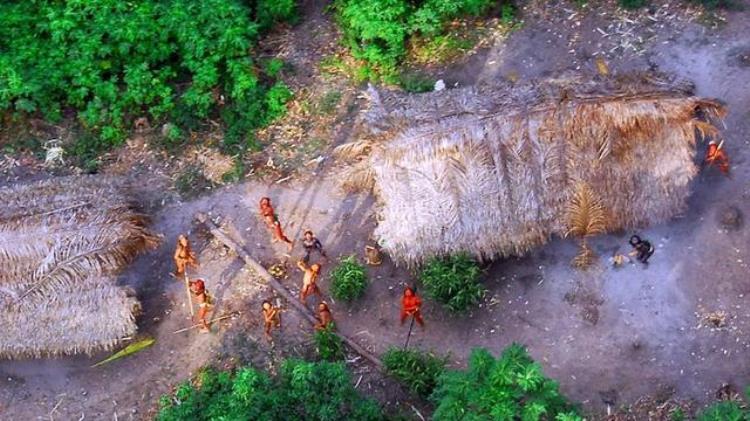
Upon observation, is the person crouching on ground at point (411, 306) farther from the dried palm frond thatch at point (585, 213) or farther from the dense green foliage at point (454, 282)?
the dried palm frond thatch at point (585, 213)

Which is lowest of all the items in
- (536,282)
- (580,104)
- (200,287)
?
(536,282)

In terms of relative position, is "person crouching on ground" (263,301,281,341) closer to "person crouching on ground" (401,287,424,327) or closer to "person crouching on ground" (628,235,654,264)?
"person crouching on ground" (401,287,424,327)

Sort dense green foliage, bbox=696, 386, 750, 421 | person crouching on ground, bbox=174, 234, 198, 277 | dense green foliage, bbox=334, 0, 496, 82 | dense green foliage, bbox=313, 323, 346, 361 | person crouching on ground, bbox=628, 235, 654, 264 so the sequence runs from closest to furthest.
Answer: dense green foliage, bbox=696, 386, 750, 421
dense green foliage, bbox=313, 323, 346, 361
person crouching on ground, bbox=628, 235, 654, 264
person crouching on ground, bbox=174, 234, 198, 277
dense green foliage, bbox=334, 0, 496, 82

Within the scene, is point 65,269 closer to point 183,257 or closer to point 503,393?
point 183,257

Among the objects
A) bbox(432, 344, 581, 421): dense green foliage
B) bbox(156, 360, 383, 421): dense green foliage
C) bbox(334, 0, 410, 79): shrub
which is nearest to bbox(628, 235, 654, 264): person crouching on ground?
bbox(432, 344, 581, 421): dense green foliage

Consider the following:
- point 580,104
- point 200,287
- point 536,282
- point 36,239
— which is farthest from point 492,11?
point 36,239

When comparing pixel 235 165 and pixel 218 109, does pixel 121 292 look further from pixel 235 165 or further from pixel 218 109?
pixel 218 109
